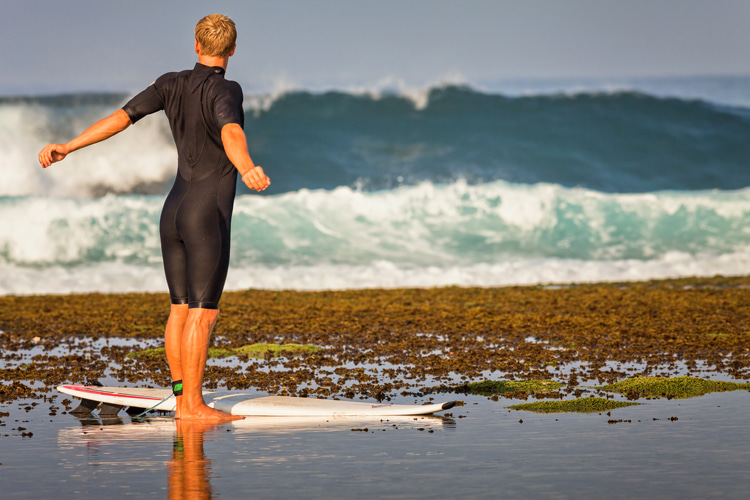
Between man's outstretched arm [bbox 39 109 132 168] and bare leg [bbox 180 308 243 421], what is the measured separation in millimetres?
1410

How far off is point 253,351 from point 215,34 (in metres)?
5.36

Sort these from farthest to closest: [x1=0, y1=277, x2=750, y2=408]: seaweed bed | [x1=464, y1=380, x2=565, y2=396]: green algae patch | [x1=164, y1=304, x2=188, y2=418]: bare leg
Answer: [x1=0, y1=277, x2=750, y2=408]: seaweed bed → [x1=464, y1=380, x2=565, y2=396]: green algae patch → [x1=164, y1=304, x2=188, y2=418]: bare leg

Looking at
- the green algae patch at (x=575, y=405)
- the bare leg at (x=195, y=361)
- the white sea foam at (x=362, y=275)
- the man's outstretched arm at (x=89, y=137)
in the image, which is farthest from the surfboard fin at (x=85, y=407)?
the white sea foam at (x=362, y=275)

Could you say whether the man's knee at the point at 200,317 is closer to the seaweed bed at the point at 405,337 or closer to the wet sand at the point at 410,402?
the wet sand at the point at 410,402

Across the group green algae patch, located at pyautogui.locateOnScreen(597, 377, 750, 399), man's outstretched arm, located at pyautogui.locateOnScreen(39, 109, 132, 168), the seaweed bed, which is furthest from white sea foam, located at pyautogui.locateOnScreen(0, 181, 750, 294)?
man's outstretched arm, located at pyautogui.locateOnScreen(39, 109, 132, 168)

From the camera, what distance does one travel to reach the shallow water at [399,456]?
14.2 ft

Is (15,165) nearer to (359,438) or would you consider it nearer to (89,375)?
(89,375)

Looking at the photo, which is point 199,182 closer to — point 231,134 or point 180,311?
point 231,134

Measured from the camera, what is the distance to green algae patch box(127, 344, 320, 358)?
1084cm

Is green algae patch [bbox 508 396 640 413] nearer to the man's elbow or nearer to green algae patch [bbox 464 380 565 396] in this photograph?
green algae patch [bbox 464 380 565 396]

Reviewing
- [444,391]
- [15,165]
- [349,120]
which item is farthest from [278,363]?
[349,120]

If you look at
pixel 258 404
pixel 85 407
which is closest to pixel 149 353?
pixel 85 407

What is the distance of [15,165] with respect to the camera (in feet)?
111

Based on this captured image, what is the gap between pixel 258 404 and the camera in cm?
677
